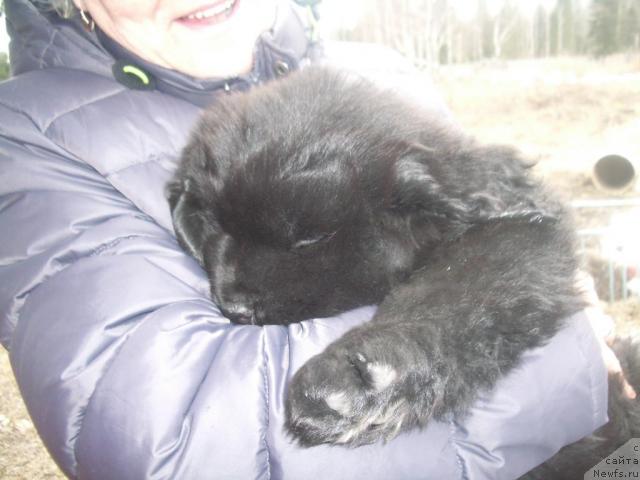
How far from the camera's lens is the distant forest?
13.6 feet

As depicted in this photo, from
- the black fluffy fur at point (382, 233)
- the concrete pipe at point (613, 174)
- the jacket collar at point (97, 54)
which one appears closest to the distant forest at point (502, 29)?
the concrete pipe at point (613, 174)

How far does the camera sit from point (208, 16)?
6.33 ft

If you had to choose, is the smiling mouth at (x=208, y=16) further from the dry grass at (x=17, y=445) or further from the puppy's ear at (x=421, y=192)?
the dry grass at (x=17, y=445)

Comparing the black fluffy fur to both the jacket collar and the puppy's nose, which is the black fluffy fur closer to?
the puppy's nose

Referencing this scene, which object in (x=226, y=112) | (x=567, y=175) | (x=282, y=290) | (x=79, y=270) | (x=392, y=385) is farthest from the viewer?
(x=567, y=175)

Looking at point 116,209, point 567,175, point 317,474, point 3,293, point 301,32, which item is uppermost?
point 301,32

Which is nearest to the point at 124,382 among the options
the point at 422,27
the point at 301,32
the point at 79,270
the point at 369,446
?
the point at 79,270

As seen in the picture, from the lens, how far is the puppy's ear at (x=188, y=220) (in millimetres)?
1587

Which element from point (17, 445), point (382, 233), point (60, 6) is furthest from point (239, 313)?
point (17, 445)

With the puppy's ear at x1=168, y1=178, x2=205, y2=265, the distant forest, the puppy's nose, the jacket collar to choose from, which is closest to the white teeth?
the jacket collar

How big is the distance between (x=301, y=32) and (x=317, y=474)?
70.3 inches

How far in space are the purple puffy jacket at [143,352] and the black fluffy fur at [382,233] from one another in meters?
0.08

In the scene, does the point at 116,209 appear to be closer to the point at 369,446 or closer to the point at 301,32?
the point at 369,446

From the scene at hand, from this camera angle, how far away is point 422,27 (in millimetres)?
4414
